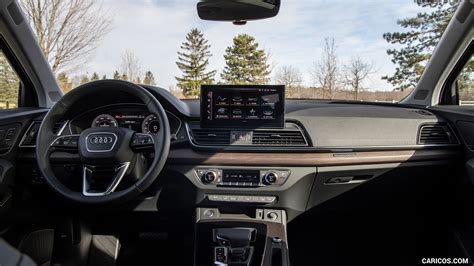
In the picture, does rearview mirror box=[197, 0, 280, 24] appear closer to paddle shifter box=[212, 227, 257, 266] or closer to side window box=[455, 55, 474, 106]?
paddle shifter box=[212, 227, 257, 266]

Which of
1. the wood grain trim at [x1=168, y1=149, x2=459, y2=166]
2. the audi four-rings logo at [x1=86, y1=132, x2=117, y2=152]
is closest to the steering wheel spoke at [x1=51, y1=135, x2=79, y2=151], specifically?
the audi four-rings logo at [x1=86, y1=132, x2=117, y2=152]

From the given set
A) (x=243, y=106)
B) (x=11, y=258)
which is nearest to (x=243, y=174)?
(x=243, y=106)

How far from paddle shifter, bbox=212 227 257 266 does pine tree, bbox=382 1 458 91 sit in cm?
196

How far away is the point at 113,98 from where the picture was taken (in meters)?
2.51

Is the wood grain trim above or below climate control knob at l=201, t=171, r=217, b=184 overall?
above

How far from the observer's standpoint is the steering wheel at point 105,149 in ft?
6.90

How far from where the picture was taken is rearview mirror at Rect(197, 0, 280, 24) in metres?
2.02

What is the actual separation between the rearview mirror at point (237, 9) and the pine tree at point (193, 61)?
1.02m

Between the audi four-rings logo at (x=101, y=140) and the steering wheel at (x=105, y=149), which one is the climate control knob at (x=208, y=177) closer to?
the steering wheel at (x=105, y=149)

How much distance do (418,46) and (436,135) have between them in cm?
128

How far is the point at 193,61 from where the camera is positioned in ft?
14.9

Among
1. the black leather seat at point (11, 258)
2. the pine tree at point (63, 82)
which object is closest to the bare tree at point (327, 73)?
the pine tree at point (63, 82)

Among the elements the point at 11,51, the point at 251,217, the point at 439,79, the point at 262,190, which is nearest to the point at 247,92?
the point at 262,190

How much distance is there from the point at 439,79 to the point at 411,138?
78cm
